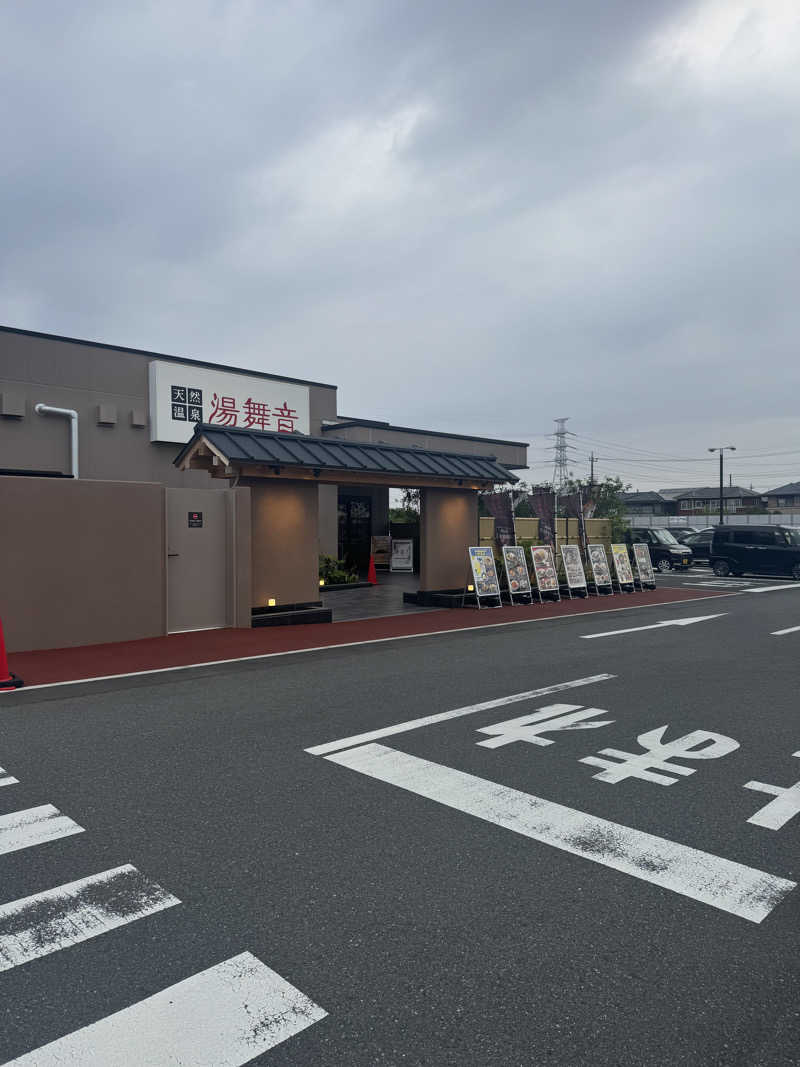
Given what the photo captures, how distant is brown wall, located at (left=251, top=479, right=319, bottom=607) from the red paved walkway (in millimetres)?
776

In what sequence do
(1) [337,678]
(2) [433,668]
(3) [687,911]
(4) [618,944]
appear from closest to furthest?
(4) [618,944], (3) [687,911], (1) [337,678], (2) [433,668]

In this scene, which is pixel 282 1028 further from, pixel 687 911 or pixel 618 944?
pixel 687 911

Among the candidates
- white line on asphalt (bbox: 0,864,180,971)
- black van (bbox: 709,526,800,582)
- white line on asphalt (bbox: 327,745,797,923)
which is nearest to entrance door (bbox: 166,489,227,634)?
white line on asphalt (bbox: 327,745,797,923)

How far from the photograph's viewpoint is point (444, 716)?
6.77 m

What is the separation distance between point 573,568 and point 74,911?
53.9 feet

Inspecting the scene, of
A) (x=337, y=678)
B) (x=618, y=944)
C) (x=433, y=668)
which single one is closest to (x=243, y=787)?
(x=618, y=944)

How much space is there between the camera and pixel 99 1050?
8.03ft

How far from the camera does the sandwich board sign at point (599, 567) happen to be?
1920cm

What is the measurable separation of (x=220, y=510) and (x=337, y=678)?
5473 mm

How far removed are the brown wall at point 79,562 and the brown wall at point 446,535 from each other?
21.0 ft

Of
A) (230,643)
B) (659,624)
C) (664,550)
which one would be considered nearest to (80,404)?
(230,643)

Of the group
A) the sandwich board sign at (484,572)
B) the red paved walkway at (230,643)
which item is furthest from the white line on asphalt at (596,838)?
the sandwich board sign at (484,572)

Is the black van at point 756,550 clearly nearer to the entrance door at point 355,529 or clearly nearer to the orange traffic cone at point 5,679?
the entrance door at point 355,529

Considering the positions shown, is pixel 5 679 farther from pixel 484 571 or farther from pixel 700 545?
pixel 700 545
